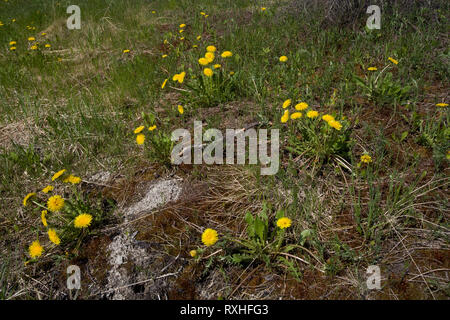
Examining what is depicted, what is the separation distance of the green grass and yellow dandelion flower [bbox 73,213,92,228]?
259 mm

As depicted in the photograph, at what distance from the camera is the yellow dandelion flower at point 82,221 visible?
202cm

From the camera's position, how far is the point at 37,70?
4.86m

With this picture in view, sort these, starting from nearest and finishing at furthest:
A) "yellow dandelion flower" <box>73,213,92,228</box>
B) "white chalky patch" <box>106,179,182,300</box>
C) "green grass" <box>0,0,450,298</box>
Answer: "white chalky patch" <box>106,179,182,300</box> < "green grass" <box>0,0,450,298</box> < "yellow dandelion flower" <box>73,213,92,228</box>

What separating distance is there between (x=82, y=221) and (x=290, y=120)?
1910 mm

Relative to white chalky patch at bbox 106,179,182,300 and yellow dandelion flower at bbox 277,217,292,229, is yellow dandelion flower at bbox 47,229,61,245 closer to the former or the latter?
white chalky patch at bbox 106,179,182,300

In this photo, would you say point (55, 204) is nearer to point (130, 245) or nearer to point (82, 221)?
point (82, 221)

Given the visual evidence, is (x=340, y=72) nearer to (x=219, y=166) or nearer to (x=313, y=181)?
(x=313, y=181)

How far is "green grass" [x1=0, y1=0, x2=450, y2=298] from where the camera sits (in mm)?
1895

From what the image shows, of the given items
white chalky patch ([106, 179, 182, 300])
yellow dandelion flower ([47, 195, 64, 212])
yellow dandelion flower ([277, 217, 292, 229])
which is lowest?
white chalky patch ([106, 179, 182, 300])

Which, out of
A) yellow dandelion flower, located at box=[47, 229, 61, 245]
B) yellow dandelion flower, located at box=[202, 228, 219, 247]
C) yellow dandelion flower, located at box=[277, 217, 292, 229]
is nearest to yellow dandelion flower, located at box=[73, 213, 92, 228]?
yellow dandelion flower, located at box=[47, 229, 61, 245]

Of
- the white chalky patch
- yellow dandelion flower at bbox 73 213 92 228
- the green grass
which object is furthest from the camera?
yellow dandelion flower at bbox 73 213 92 228

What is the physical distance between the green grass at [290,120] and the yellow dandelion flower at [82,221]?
0.26 meters

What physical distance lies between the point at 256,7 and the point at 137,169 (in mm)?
5173
